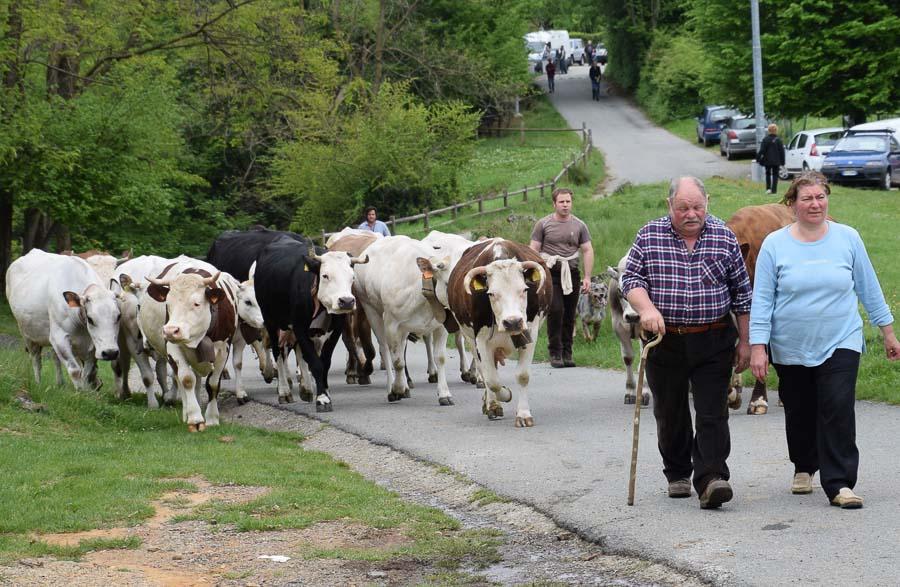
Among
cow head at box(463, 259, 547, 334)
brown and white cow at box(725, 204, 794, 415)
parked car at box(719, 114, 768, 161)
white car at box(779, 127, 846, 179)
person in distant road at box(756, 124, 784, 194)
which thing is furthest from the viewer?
parked car at box(719, 114, 768, 161)

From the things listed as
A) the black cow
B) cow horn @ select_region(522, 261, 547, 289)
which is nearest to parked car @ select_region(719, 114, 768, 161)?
the black cow

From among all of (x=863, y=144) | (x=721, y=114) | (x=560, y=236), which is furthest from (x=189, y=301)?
(x=721, y=114)

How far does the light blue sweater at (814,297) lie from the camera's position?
816cm

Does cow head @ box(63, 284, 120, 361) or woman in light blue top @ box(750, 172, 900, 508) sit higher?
woman in light blue top @ box(750, 172, 900, 508)

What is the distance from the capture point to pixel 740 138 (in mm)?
51219

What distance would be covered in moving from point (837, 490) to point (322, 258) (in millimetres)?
8334

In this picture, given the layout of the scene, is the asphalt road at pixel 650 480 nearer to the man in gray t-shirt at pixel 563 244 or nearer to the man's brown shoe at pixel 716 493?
the man's brown shoe at pixel 716 493

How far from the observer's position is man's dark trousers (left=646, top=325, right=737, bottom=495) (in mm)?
8383

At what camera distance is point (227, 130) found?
4609cm

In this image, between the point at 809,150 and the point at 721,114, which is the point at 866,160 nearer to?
the point at 809,150

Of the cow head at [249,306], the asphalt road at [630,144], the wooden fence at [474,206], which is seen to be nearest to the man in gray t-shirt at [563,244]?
the cow head at [249,306]

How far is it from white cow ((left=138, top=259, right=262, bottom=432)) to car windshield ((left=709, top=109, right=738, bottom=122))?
4569cm

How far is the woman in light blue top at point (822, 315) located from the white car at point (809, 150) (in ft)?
105

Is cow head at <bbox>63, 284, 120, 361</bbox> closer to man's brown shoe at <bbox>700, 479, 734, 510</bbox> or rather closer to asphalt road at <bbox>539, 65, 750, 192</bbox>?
man's brown shoe at <bbox>700, 479, 734, 510</bbox>
